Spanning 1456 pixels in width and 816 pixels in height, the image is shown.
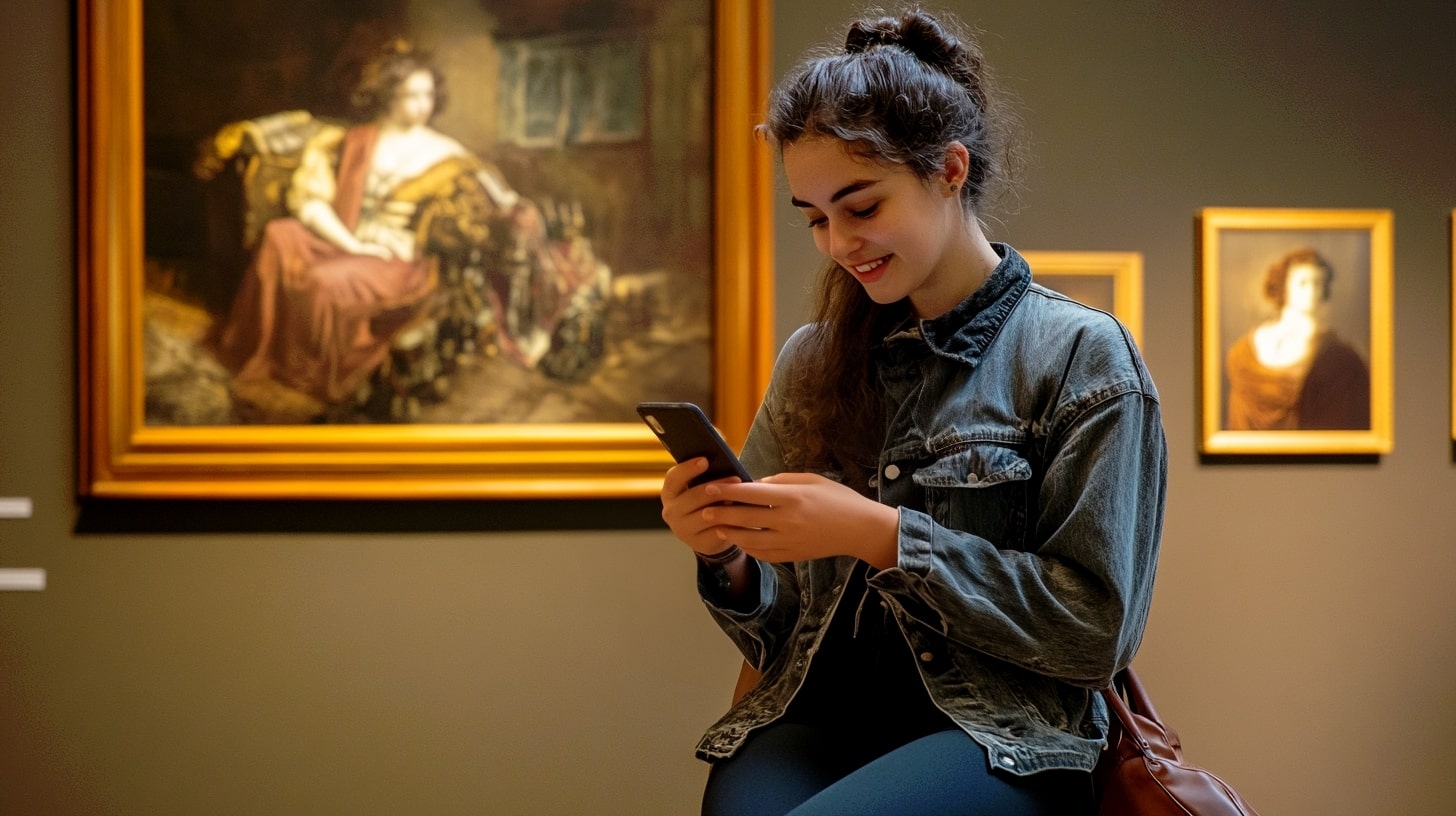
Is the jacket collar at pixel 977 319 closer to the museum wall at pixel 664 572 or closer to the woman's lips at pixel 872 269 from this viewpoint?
the woman's lips at pixel 872 269

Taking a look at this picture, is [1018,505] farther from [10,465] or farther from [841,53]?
[10,465]

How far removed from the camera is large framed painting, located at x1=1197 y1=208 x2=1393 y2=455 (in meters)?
2.87

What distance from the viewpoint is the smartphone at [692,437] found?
137 cm

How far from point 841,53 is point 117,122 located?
2.00 m

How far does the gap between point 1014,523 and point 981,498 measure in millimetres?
52

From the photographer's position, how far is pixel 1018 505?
1441 mm

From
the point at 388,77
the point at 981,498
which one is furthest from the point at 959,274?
the point at 388,77

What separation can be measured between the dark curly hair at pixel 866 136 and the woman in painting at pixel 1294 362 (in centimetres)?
147

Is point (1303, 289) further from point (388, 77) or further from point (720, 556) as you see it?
point (388, 77)

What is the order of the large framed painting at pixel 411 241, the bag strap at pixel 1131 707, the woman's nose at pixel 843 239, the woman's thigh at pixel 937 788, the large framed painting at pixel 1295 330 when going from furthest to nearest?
the large framed painting at pixel 1295 330, the large framed painting at pixel 411 241, the woman's nose at pixel 843 239, the bag strap at pixel 1131 707, the woman's thigh at pixel 937 788

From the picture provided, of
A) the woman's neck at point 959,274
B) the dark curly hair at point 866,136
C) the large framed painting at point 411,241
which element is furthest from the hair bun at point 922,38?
the large framed painting at point 411,241

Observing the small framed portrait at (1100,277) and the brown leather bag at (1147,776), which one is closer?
the brown leather bag at (1147,776)

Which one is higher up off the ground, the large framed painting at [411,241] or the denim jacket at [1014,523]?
the large framed painting at [411,241]

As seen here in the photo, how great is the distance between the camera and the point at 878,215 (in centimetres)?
148
